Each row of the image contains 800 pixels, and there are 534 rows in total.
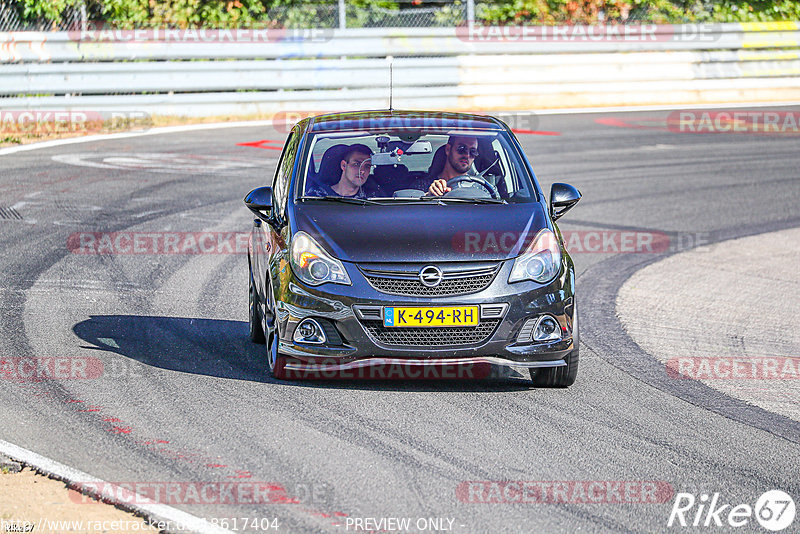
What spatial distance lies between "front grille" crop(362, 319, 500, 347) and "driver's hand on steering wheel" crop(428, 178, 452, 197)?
1262mm

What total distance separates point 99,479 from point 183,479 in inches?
15.0

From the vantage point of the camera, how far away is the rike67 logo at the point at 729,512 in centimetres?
505

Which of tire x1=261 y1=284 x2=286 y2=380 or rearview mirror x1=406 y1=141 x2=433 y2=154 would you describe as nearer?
tire x1=261 y1=284 x2=286 y2=380

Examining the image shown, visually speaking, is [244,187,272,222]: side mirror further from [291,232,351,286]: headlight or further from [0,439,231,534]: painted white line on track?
[0,439,231,534]: painted white line on track

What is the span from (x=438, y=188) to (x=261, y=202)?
1.18 m

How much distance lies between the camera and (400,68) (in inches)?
928

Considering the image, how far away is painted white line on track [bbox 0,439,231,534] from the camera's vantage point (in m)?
4.92

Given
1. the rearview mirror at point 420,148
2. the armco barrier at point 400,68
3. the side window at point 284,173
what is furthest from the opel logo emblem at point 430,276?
the armco barrier at point 400,68

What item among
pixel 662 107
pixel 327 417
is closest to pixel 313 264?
pixel 327 417

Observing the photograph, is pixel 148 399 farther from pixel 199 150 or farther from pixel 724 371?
pixel 199 150

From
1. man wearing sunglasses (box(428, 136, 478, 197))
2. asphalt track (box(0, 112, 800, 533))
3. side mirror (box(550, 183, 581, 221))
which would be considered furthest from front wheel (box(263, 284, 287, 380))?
side mirror (box(550, 183, 581, 221))

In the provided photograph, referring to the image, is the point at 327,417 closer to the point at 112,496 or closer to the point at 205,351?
the point at 112,496

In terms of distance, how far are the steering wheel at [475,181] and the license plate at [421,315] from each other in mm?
1301

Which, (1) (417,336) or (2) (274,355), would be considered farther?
(2) (274,355)
